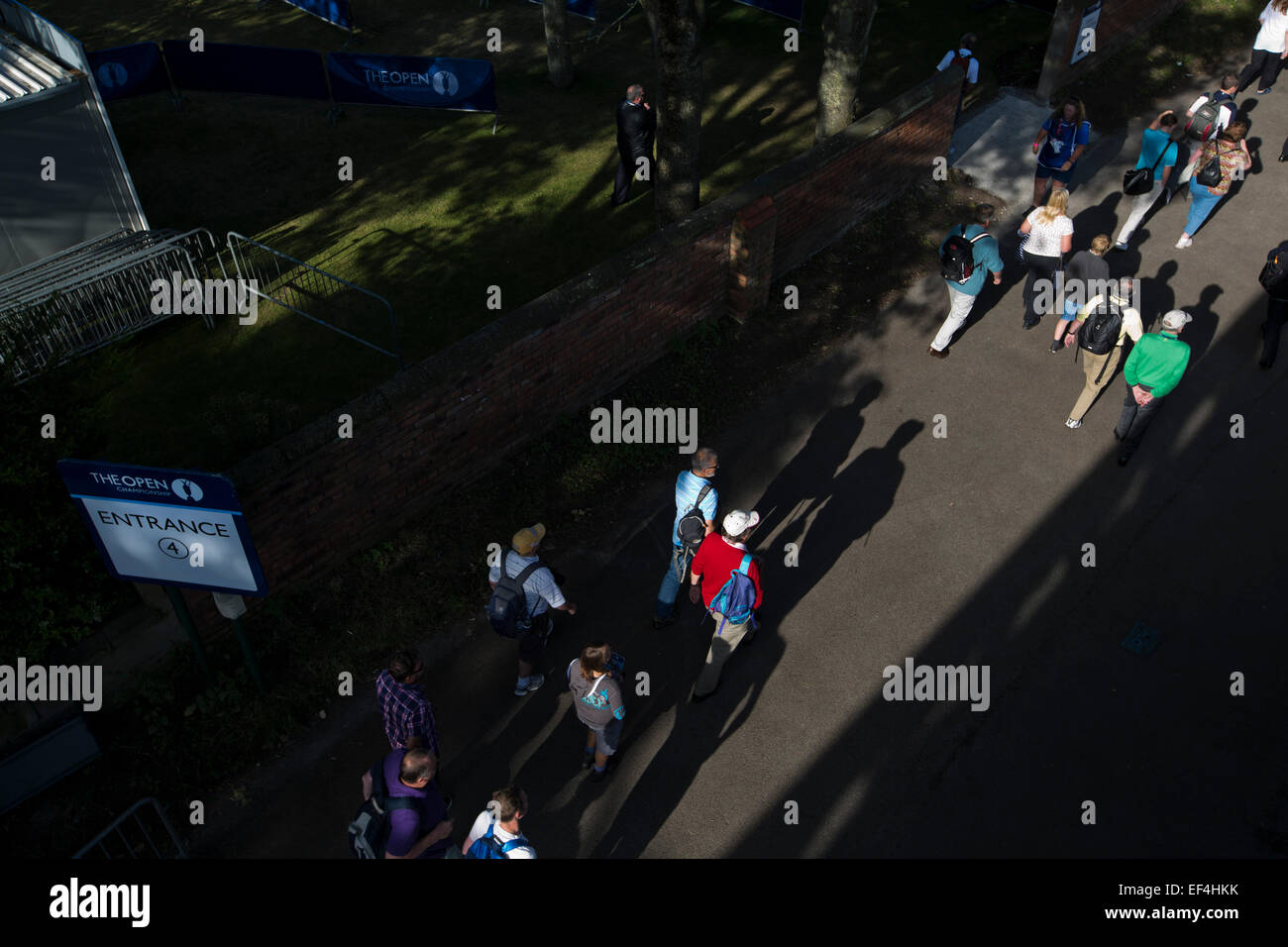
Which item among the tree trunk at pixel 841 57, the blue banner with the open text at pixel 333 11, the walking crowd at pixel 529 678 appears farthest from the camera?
the blue banner with the open text at pixel 333 11

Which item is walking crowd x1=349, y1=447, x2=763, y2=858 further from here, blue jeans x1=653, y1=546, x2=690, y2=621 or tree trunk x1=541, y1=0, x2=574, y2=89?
tree trunk x1=541, y1=0, x2=574, y2=89

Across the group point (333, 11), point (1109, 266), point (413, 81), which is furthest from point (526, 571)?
point (333, 11)

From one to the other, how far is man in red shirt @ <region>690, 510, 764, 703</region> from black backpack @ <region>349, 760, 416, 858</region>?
2.67 meters

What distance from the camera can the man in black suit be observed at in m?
13.1

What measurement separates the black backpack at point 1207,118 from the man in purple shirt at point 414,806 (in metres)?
12.3

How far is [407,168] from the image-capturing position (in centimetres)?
1480

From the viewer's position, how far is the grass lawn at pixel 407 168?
37.2 ft

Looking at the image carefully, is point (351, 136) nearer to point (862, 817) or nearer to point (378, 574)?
point (378, 574)

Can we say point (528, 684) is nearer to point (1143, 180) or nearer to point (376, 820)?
point (376, 820)

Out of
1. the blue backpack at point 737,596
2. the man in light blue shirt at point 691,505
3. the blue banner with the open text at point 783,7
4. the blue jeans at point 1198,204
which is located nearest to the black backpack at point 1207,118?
the blue jeans at point 1198,204

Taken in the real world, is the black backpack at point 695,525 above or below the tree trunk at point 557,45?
below

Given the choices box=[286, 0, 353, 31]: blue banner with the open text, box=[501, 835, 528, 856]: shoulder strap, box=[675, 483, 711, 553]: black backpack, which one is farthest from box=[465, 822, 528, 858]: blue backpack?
box=[286, 0, 353, 31]: blue banner with the open text

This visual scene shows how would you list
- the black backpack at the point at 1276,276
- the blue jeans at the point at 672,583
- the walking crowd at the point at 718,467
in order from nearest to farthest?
the walking crowd at the point at 718,467 → the blue jeans at the point at 672,583 → the black backpack at the point at 1276,276

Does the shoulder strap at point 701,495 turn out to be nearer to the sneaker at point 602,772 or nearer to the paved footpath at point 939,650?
the paved footpath at point 939,650
